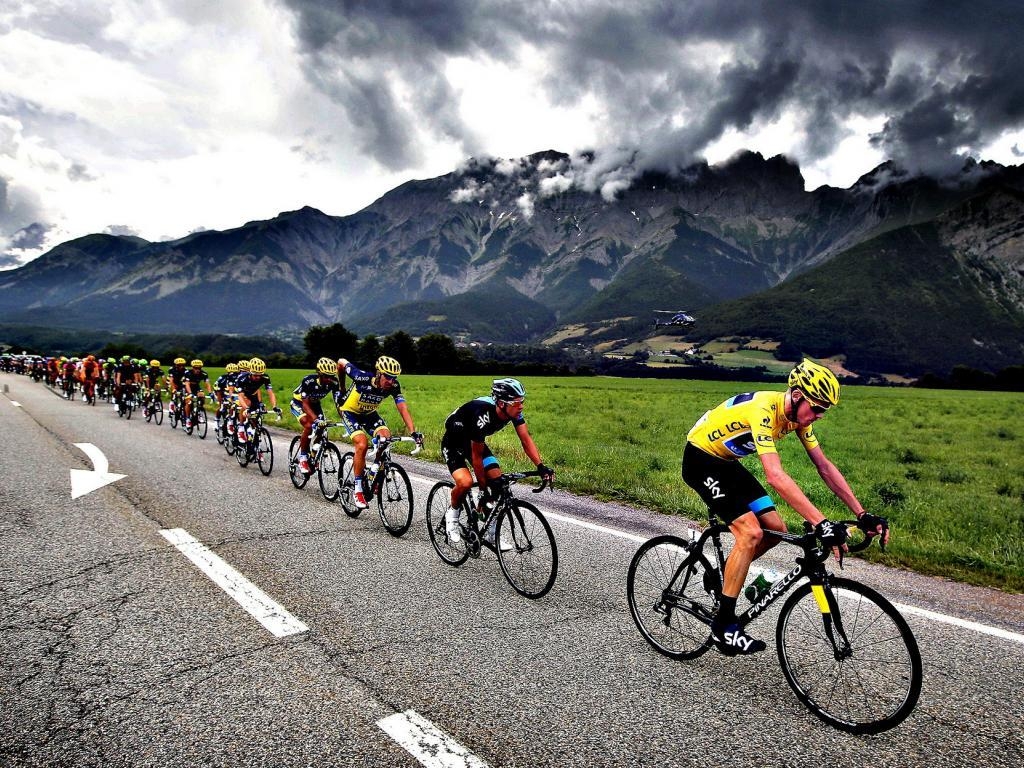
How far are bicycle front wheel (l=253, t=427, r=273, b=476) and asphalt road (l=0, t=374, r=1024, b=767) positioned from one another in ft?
13.9

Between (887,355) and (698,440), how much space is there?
782 feet

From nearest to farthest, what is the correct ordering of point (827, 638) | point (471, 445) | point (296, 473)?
point (827, 638) → point (471, 445) → point (296, 473)

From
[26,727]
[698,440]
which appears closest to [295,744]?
[26,727]

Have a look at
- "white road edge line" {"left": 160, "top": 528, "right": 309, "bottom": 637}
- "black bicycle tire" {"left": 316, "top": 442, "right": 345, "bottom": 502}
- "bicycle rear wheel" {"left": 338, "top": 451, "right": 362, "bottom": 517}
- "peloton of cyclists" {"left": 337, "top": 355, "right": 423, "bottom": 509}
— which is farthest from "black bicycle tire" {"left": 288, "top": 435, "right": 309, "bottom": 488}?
"white road edge line" {"left": 160, "top": 528, "right": 309, "bottom": 637}

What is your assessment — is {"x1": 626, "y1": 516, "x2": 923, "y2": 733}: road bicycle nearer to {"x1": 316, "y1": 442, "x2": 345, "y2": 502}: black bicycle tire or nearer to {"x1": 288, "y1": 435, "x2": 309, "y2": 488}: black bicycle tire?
{"x1": 316, "y1": 442, "x2": 345, "y2": 502}: black bicycle tire

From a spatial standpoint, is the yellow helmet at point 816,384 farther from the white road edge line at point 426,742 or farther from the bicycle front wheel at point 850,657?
the white road edge line at point 426,742

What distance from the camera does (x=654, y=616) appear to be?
15.1 ft

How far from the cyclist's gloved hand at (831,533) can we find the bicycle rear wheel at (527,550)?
94.8 inches

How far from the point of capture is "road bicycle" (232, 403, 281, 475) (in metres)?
11.3

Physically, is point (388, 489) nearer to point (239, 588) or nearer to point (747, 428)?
point (239, 588)

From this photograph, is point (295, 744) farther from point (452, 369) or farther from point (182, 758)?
point (452, 369)

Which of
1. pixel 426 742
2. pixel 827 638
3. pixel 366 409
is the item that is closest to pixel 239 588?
pixel 426 742

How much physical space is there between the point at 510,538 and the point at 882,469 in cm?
1317

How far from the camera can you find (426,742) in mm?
3068
